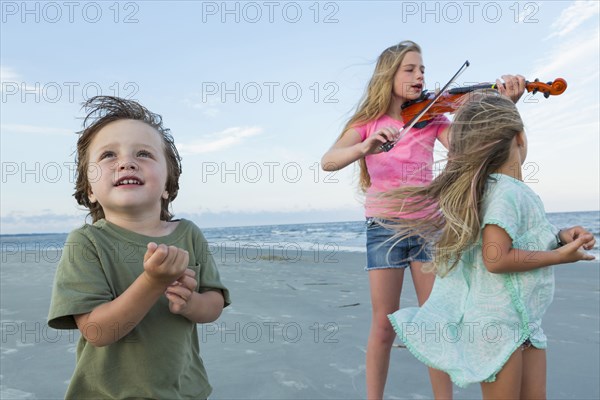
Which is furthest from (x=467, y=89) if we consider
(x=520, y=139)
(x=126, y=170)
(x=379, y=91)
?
(x=126, y=170)

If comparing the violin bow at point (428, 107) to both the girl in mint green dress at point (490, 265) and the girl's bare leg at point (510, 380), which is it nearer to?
the girl in mint green dress at point (490, 265)

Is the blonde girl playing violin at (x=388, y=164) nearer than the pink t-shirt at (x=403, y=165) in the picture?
Yes

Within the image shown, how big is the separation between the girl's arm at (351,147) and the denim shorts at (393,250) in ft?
1.05

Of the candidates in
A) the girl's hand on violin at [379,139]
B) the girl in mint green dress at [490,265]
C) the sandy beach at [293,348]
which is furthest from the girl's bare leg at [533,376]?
the girl's hand on violin at [379,139]

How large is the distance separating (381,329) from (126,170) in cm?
143

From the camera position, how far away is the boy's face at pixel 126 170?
52.2 inches

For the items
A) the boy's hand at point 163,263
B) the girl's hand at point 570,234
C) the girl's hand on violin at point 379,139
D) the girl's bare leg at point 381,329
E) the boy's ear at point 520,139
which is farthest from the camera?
the girl's bare leg at point 381,329

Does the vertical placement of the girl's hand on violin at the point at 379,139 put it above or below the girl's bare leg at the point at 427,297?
above

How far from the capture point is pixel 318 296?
15.5ft

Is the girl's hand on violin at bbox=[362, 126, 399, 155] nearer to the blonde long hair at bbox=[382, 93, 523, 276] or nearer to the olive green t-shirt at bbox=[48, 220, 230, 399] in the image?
the blonde long hair at bbox=[382, 93, 523, 276]

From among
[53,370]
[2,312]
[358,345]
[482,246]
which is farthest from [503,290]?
[2,312]

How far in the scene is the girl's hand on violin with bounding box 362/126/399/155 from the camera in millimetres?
2023

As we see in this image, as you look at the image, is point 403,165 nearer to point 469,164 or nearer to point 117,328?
point 469,164

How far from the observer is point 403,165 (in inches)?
94.5
